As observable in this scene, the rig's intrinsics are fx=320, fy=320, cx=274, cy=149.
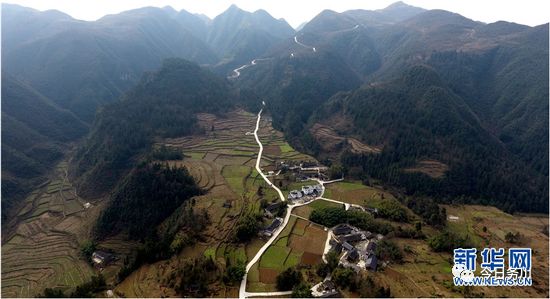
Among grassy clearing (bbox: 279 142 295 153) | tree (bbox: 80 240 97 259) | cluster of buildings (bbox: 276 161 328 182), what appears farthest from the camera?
grassy clearing (bbox: 279 142 295 153)

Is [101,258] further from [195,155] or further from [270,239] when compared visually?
[195,155]

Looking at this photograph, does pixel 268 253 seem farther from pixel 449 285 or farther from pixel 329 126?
pixel 329 126

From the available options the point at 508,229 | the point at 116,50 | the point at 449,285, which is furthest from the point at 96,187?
the point at 116,50

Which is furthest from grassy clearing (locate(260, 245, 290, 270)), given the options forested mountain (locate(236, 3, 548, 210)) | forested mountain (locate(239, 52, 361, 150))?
forested mountain (locate(239, 52, 361, 150))

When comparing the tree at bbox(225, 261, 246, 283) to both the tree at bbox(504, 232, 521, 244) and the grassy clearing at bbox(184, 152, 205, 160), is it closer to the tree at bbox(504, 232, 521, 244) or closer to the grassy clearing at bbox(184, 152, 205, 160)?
the grassy clearing at bbox(184, 152, 205, 160)

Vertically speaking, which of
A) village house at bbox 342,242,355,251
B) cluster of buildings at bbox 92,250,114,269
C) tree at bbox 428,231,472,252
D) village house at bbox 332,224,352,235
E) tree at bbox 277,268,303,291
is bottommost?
cluster of buildings at bbox 92,250,114,269

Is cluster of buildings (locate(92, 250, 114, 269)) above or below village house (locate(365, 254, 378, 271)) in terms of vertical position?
below
